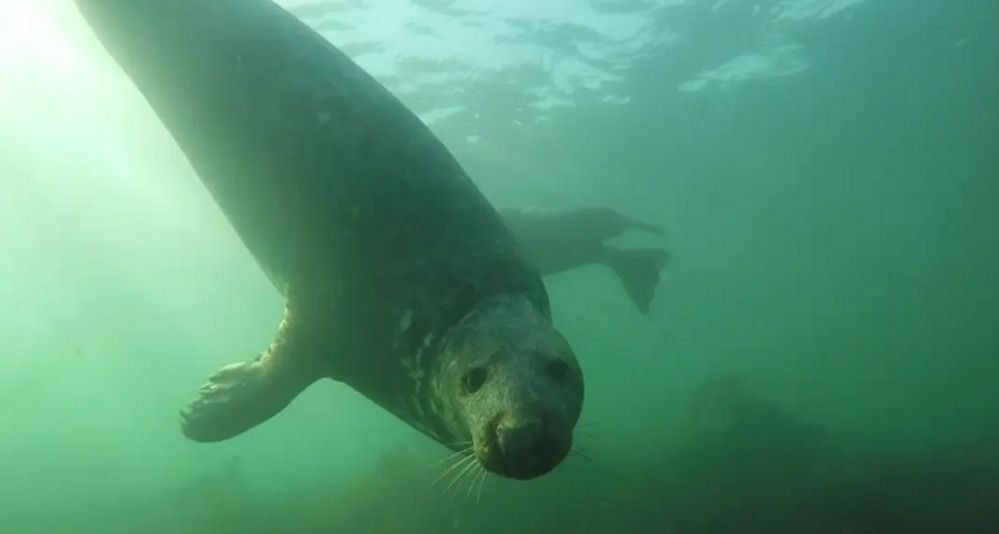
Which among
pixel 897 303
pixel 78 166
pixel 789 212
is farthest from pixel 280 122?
pixel 897 303

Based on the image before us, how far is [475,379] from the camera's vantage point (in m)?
3.99

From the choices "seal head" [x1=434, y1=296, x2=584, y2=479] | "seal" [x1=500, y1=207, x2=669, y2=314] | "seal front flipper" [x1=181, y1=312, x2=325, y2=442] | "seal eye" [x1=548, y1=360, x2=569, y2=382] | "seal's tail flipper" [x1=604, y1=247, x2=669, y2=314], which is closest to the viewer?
"seal head" [x1=434, y1=296, x2=584, y2=479]

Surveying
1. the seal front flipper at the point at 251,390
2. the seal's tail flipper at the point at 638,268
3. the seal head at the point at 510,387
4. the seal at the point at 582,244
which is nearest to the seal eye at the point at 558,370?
the seal head at the point at 510,387

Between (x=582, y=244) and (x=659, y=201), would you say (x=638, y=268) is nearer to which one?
(x=582, y=244)

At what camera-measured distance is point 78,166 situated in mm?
30547

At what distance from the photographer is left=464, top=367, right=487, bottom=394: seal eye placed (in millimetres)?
3955

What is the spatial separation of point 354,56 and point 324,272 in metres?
15.5

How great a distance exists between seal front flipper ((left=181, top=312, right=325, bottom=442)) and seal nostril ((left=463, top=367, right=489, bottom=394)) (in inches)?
72.2

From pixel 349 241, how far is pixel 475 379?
1.72 metres

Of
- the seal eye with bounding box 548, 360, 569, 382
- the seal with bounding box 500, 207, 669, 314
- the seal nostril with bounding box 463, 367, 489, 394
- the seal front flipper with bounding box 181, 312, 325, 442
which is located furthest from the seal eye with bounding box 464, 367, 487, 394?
the seal with bounding box 500, 207, 669, 314

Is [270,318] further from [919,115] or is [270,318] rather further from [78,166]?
[919,115]

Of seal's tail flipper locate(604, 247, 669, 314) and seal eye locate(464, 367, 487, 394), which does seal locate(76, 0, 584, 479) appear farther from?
seal's tail flipper locate(604, 247, 669, 314)

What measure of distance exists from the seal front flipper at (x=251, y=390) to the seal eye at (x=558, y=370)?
2.26m

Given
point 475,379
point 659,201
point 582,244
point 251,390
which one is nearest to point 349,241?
point 251,390
